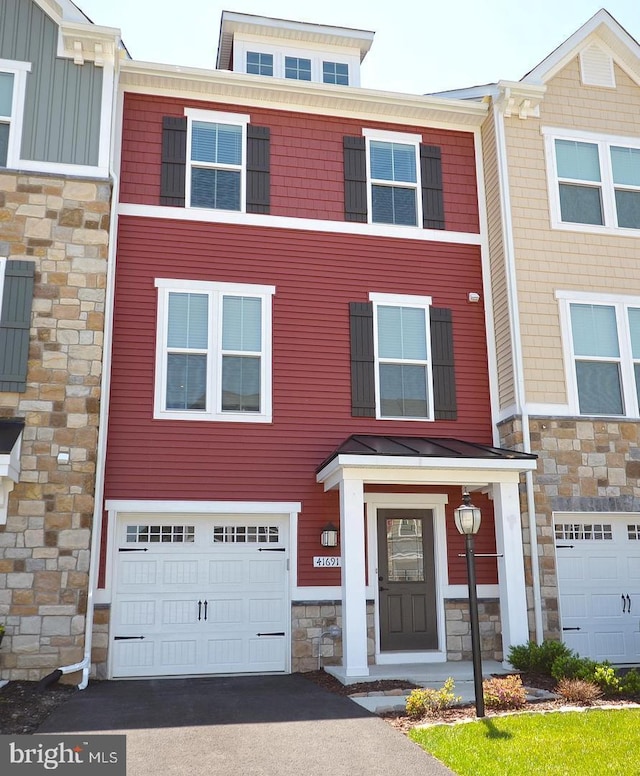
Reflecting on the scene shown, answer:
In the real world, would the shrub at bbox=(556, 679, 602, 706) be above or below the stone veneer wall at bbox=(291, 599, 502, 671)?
below

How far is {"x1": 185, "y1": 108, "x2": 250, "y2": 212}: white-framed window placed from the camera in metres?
11.7

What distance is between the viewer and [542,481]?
36.3 ft

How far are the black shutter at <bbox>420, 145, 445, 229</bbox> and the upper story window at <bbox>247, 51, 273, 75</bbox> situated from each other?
3378mm

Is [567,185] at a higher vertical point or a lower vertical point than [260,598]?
higher

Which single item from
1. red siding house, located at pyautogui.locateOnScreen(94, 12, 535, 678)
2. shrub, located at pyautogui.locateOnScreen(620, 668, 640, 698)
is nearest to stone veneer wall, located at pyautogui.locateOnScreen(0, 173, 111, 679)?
red siding house, located at pyautogui.locateOnScreen(94, 12, 535, 678)

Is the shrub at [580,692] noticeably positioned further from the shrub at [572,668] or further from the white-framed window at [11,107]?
the white-framed window at [11,107]

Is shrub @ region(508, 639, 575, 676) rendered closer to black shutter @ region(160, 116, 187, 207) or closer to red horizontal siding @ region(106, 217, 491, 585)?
red horizontal siding @ region(106, 217, 491, 585)

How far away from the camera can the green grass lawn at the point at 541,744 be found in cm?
588

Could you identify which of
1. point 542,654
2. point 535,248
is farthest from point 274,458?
point 535,248

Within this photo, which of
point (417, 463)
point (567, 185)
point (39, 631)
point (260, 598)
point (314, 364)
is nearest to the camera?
point (39, 631)

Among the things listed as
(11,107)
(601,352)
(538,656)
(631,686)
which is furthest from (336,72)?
(631,686)

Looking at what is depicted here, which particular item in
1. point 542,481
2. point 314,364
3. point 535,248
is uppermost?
point 535,248

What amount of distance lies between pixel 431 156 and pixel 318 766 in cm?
966

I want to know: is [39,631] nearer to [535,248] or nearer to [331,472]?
[331,472]
